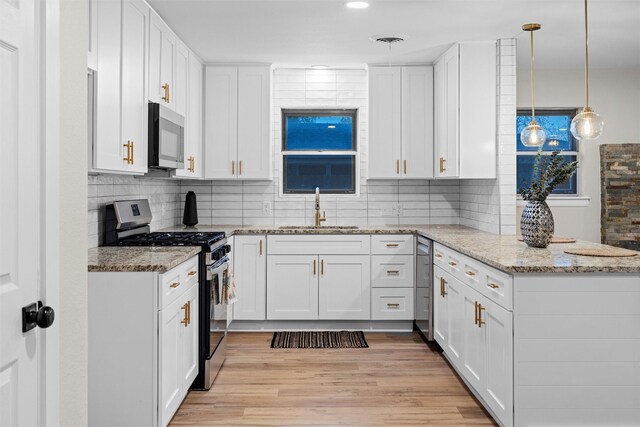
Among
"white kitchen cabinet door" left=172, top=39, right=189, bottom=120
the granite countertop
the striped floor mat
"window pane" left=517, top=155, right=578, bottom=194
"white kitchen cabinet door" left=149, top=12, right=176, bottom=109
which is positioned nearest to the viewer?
the granite countertop

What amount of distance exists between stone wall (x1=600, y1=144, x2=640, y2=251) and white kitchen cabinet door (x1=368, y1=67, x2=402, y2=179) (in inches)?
76.6

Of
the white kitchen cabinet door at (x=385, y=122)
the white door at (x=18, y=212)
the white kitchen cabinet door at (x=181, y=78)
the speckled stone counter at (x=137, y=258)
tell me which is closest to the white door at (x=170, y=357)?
the speckled stone counter at (x=137, y=258)

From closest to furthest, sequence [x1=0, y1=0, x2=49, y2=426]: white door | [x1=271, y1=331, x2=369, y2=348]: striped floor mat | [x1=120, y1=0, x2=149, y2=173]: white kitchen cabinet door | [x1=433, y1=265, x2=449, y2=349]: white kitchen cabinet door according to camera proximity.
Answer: [x1=0, y1=0, x2=49, y2=426]: white door, [x1=120, y1=0, x2=149, y2=173]: white kitchen cabinet door, [x1=433, y1=265, x2=449, y2=349]: white kitchen cabinet door, [x1=271, y1=331, x2=369, y2=348]: striped floor mat

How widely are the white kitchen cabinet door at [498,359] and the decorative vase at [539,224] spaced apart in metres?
0.56

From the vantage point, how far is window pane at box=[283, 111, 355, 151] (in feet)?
18.0

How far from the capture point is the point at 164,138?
11.6ft

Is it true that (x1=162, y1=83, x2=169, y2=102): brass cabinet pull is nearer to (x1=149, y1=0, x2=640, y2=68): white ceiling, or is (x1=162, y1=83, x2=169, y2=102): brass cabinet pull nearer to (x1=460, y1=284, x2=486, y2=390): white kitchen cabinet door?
(x1=149, y1=0, x2=640, y2=68): white ceiling

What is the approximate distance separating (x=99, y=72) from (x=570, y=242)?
289cm

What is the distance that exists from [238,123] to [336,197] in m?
1.15

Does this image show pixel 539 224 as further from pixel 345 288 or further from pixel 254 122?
pixel 254 122

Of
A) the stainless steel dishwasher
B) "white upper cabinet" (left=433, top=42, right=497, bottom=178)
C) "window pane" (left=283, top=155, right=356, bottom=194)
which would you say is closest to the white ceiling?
"white upper cabinet" (left=433, top=42, right=497, bottom=178)

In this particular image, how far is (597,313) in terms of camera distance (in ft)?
8.39

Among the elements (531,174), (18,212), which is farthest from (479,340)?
(531,174)

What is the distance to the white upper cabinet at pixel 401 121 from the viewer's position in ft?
16.7
